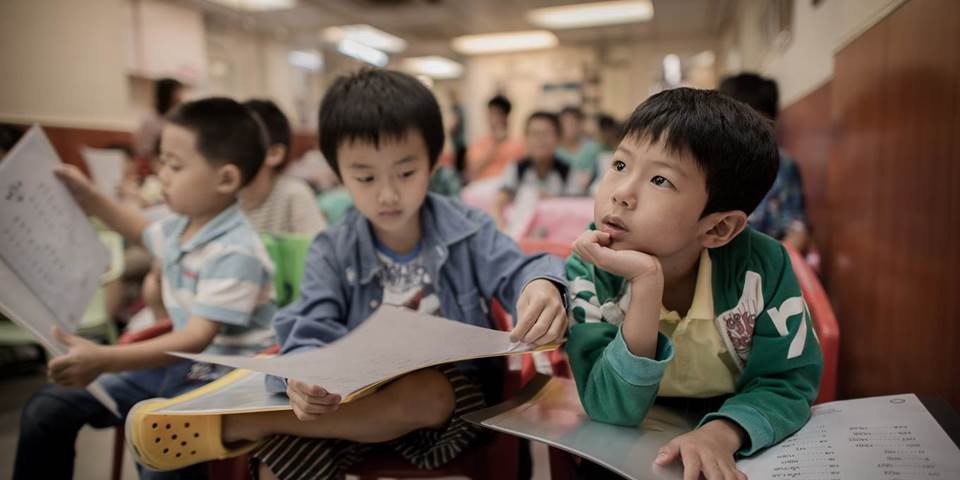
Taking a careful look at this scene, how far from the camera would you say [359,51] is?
8.73 m

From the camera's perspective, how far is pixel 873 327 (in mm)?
1253

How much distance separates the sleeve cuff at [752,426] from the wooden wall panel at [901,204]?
16.7 inches

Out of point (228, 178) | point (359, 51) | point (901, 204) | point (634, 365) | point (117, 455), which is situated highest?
point (359, 51)

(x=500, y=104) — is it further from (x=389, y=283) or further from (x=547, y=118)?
(x=389, y=283)

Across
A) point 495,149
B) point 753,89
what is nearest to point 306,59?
point 495,149

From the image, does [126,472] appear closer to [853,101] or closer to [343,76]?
[343,76]

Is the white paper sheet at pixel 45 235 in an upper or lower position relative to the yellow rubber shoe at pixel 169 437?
upper

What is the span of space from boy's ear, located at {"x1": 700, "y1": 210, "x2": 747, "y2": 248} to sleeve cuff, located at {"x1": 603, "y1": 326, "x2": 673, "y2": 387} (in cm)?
16

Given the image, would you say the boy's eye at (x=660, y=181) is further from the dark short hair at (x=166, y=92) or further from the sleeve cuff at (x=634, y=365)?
the dark short hair at (x=166, y=92)

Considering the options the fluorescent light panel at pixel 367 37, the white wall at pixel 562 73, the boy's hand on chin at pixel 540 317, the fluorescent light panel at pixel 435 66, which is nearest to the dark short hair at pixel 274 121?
the boy's hand on chin at pixel 540 317

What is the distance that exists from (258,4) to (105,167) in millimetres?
4075

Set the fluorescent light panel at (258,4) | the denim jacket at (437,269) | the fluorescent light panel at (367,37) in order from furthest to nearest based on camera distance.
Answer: the fluorescent light panel at (367,37), the fluorescent light panel at (258,4), the denim jacket at (437,269)

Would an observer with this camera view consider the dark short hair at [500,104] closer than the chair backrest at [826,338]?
No

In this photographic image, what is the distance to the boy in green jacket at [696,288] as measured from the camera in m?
0.67
